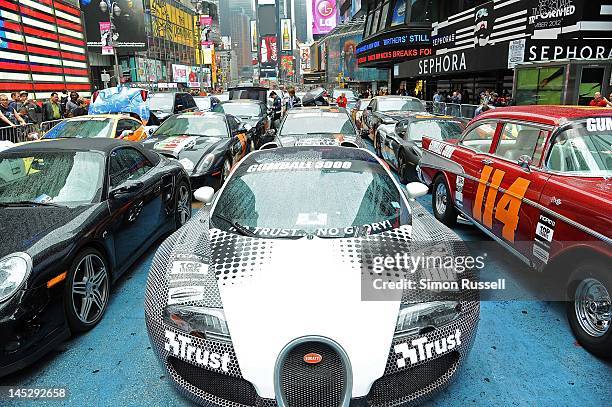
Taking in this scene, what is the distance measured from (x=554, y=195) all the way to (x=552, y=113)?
113 cm

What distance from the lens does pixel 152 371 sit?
10.6ft

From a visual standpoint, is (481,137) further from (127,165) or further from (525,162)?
(127,165)

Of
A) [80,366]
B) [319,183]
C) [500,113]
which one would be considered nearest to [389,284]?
[319,183]

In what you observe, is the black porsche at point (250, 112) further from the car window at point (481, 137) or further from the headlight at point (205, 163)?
the car window at point (481, 137)

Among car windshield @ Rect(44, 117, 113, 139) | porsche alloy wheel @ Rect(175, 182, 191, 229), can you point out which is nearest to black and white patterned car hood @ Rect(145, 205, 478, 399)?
porsche alloy wheel @ Rect(175, 182, 191, 229)

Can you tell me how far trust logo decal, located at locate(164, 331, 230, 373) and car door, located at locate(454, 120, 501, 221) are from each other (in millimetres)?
3800

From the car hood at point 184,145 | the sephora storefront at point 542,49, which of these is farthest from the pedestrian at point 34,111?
the sephora storefront at point 542,49

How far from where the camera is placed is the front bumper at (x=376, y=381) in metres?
2.32

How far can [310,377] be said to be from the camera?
2234 mm

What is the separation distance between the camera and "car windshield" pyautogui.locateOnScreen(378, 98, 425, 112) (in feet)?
46.0

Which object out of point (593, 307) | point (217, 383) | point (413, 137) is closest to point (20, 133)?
point (413, 137)

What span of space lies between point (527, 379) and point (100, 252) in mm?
3615

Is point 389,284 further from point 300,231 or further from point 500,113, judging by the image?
point 500,113

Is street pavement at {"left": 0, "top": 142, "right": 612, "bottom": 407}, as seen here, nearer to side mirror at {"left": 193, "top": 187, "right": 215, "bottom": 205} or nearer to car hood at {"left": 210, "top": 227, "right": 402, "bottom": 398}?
car hood at {"left": 210, "top": 227, "right": 402, "bottom": 398}
